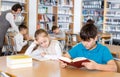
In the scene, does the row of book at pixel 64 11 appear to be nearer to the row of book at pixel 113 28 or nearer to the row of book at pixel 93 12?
the row of book at pixel 93 12

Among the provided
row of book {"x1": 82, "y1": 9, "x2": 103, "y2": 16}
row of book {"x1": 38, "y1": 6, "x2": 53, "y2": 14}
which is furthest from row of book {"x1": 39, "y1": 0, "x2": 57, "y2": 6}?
row of book {"x1": 82, "y1": 9, "x2": 103, "y2": 16}

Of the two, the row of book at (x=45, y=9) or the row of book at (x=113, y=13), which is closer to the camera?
the row of book at (x=45, y=9)

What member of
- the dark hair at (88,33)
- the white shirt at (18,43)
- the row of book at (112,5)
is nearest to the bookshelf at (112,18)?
the row of book at (112,5)

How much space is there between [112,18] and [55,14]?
209 cm

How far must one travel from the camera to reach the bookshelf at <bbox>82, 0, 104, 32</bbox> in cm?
891

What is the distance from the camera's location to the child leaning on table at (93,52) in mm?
2033

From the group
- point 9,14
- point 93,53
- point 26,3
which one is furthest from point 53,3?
point 93,53

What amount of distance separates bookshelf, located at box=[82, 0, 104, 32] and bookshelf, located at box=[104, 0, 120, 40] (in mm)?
254

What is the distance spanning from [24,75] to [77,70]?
0.47 metres

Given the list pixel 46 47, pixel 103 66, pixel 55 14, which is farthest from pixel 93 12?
pixel 103 66

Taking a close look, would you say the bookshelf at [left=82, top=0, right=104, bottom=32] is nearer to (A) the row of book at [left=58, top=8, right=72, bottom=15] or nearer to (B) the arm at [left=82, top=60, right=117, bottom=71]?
(A) the row of book at [left=58, top=8, right=72, bottom=15]

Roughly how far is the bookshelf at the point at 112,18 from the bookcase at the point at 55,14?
1367 millimetres

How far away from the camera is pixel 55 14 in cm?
850

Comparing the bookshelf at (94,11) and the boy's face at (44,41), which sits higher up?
the bookshelf at (94,11)
